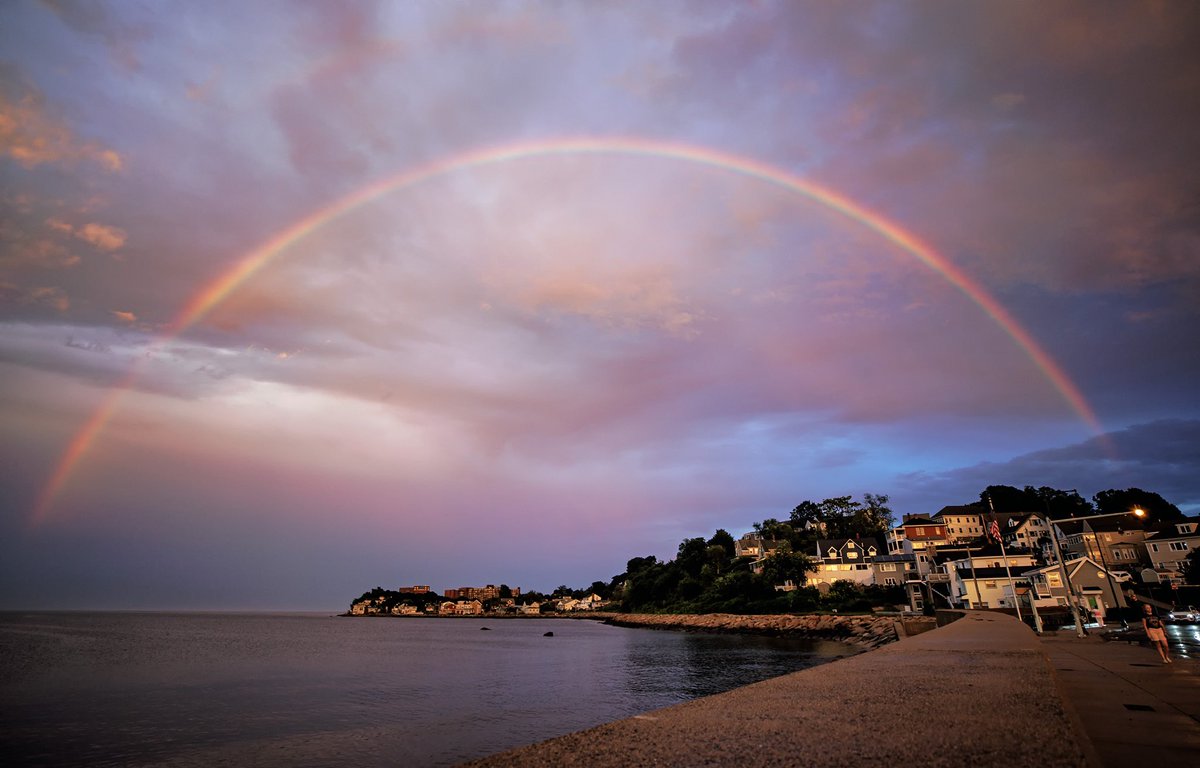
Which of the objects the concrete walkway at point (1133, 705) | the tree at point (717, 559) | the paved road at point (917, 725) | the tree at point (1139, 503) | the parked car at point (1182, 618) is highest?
the tree at point (1139, 503)

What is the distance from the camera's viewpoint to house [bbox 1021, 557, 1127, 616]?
51719 mm

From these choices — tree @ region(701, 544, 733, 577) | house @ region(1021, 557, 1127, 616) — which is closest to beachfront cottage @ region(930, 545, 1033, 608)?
house @ region(1021, 557, 1127, 616)

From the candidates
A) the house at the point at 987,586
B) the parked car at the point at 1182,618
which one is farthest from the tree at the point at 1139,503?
the parked car at the point at 1182,618

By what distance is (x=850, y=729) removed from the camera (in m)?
9.08

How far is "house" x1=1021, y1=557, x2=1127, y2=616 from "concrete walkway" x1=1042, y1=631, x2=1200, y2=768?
37175 mm

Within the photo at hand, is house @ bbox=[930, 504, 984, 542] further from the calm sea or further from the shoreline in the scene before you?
the calm sea

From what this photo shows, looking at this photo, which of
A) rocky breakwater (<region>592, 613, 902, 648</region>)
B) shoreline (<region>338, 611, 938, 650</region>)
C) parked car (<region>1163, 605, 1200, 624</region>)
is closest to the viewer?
parked car (<region>1163, 605, 1200, 624</region>)

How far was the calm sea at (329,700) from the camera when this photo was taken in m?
22.2

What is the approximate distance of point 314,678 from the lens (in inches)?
1820

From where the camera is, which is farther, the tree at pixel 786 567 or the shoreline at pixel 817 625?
the tree at pixel 786 567

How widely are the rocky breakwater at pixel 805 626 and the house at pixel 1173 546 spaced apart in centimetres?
4371

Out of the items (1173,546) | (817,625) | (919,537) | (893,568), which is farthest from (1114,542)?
(817,625)

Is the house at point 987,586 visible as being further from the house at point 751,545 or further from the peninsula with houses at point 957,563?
the house at point 751,545

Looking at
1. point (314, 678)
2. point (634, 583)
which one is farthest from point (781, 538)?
point (314, 678)
